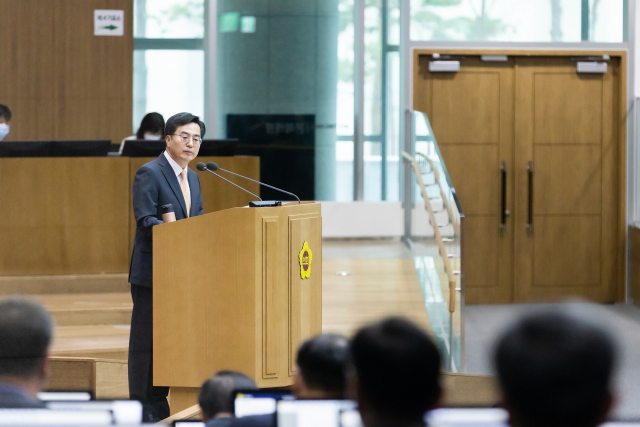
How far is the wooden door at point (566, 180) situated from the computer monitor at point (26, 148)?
A: 4518mm

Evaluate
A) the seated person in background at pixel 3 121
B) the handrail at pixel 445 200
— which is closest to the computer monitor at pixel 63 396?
the handrail at pixel 445 200

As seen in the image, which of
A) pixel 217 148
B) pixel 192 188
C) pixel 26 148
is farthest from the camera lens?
pixel 217 148

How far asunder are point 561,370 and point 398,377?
211 millimetres

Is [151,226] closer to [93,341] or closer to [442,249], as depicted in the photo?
[93,341]

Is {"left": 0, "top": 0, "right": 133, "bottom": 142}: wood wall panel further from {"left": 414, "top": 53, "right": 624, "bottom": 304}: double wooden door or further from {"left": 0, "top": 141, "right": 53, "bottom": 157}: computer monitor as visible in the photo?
{"left": 414, "top": 53, "right": 624, "bottom": 304}: double wooden door

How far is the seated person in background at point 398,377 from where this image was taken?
39.8 inches

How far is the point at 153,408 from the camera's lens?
334 centimetres

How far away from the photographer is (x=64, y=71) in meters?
7.60

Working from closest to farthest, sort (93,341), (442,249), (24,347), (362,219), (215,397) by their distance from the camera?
(24,347) < (215,397) < (93,341) < (442,249) < (362,219)

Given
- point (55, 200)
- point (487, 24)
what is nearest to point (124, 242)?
point (55, 200)

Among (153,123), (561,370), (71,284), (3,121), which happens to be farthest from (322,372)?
(3,121)

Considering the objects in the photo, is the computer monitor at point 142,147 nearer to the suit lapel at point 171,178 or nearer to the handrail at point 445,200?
the handrail at point 445,200

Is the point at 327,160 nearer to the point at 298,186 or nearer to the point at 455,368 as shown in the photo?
the point at 298,186

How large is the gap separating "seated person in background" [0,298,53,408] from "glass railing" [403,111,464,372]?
250cm
